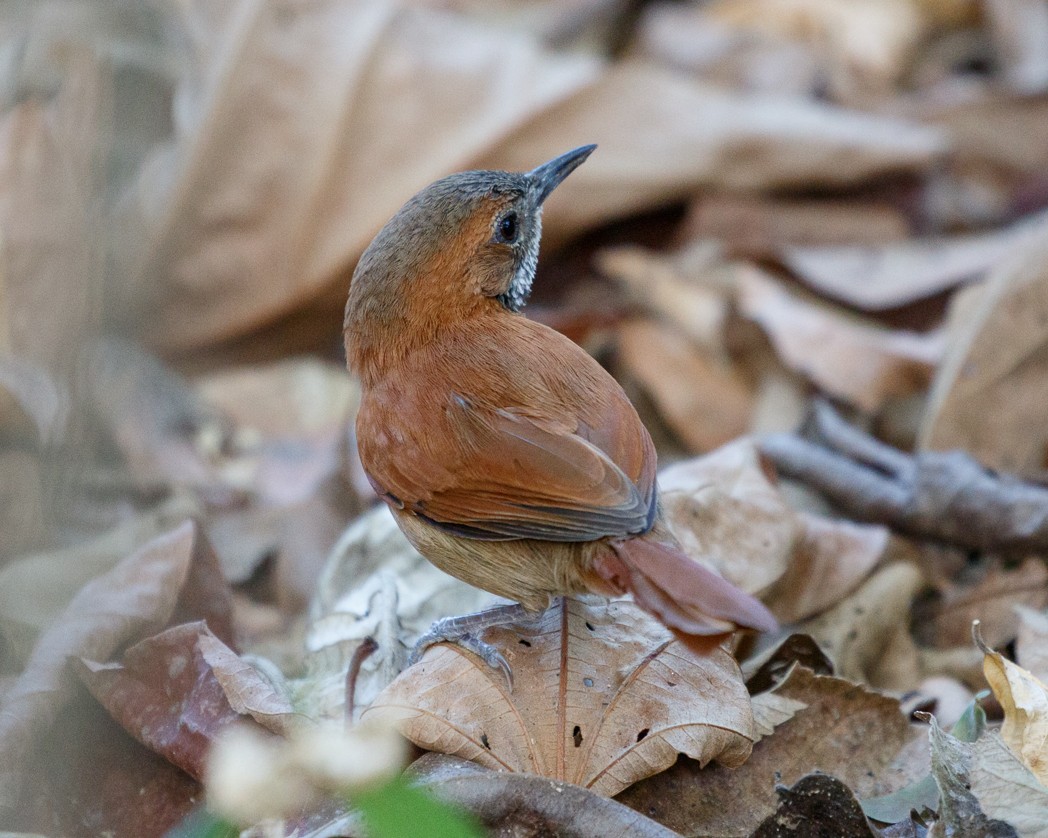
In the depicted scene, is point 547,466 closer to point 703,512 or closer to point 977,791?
point 703,512

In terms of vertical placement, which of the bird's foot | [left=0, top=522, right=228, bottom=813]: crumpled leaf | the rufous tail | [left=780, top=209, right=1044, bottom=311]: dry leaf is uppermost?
the rufous tail

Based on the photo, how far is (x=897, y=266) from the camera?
225 inches

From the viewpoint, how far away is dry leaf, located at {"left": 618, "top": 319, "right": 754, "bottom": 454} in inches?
202

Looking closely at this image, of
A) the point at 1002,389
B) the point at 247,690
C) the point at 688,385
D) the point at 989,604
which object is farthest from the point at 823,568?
the point at 688,385

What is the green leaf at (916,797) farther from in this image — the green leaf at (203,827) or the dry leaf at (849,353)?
the dry leaf at (849,353)

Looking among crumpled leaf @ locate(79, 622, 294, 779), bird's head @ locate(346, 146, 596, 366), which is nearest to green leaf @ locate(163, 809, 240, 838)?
crumpled leaf @ locate(79, 622, 294, 779)

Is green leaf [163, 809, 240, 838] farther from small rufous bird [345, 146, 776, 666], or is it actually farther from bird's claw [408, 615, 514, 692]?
small rufous bird [345, 146, 776, 666]

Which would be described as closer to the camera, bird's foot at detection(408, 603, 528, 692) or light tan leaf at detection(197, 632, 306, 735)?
light tan leaf at detection(197, 632, 306, 735)

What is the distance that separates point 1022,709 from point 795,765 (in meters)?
0.52

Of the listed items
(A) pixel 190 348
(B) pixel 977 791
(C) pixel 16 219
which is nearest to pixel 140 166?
(A) pixel 190 348

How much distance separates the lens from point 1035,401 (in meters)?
4.22

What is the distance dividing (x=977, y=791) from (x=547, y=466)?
1141 millimetres

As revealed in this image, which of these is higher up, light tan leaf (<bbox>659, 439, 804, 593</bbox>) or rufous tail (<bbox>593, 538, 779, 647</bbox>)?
rufous tail (<bbox>593, 538, 779, 647</bbox>)

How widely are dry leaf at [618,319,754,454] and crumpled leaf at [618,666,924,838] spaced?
7.49ft
